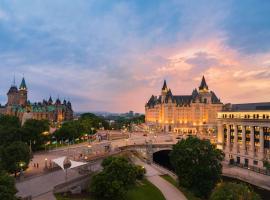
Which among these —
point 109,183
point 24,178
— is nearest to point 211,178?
point 109,183

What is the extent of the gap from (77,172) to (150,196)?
17975 millimetres

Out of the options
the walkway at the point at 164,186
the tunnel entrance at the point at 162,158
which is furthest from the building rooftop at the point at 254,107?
the walkway at the point at 164,186

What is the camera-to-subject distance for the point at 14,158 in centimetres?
5944

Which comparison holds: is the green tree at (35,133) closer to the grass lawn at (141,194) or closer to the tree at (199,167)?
the grass lawn at (141,194)

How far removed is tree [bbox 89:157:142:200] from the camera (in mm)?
48656

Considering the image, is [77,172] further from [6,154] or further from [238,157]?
[238,157]

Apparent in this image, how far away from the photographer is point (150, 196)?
5884cm

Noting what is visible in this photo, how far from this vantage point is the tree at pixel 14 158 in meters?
59.6

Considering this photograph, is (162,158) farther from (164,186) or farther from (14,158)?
(14,158)

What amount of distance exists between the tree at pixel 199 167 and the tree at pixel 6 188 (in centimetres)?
3476

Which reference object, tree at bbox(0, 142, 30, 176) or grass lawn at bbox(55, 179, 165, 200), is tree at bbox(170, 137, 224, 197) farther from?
tree at bbox(0, 142, 30, 176)

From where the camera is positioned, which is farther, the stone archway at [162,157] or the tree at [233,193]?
the stone archway at [162,157]

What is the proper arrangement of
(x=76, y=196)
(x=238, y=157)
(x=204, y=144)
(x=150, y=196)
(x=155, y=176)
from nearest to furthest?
(x=76, y=196)
(x=150, y=196)
(x=204, y=144)
(x=155, y=176)
(x=238, y=157)

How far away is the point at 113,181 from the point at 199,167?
20.8 m
